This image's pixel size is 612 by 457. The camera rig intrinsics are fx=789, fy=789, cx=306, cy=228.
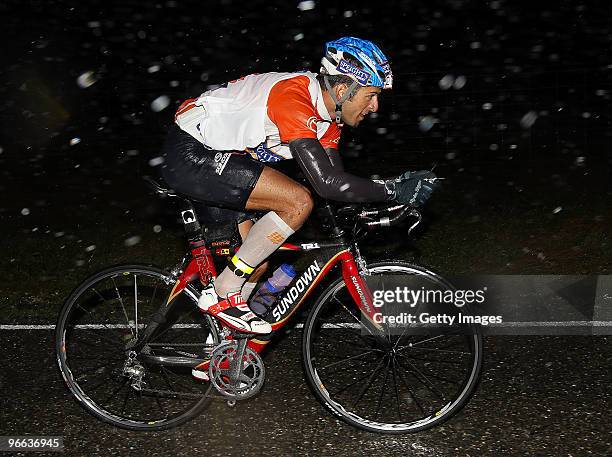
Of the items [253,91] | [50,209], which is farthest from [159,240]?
[253,91]

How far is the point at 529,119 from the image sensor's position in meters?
15.3

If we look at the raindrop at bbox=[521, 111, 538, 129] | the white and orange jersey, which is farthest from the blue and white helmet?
the raindrop at bbox=[521, 111, 538, 129]

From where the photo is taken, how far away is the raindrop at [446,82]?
1590 centimetres

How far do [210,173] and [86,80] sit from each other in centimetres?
1699

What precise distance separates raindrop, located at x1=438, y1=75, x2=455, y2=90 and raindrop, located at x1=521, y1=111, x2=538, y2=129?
1.65 metres

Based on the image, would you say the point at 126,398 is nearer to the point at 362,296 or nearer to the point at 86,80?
the point at 362,296

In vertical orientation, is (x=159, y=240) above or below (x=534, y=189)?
above

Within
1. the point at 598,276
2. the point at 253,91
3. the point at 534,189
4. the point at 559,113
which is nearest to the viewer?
the point at 253,91

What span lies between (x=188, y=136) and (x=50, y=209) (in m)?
8.76

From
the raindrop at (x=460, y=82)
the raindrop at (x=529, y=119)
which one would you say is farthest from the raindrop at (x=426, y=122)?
the raindrop at (x=529, y=119)

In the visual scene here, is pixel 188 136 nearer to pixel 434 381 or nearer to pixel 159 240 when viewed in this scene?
pixel 434 381

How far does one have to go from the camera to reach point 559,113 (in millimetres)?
15352

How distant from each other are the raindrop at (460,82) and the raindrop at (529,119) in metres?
1.46
